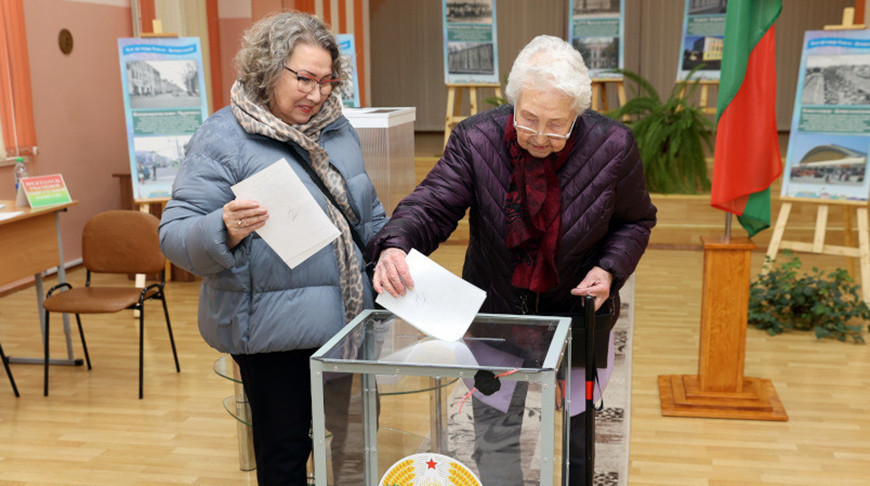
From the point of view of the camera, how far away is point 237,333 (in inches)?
83.0

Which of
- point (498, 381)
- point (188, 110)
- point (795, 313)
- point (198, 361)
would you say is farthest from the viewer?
point (188, 110)

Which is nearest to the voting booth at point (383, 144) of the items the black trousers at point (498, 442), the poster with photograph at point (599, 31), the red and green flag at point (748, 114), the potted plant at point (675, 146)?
the red and green flag at point (748, 114)

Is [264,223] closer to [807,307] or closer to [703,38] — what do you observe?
[807,307]

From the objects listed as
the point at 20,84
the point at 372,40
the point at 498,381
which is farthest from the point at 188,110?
the point at 372,40

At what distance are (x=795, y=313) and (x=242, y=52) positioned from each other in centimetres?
431

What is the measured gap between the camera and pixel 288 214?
1990mm

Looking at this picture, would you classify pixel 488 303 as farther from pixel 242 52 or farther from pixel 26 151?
pixel 26 151

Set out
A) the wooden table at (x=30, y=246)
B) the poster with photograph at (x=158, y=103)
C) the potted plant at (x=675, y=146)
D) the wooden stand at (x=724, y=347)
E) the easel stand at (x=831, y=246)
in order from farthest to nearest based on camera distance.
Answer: the potted plant at (x=675, y=146) < the poster with photograph at (x=158, y=103) < the easel stand at (x=831, y=246) < the wooden table at (x=30, y=246) < the wooden stand at (x=724, y=347)

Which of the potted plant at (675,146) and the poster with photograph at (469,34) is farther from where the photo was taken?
the poster with photograph at (469,34)

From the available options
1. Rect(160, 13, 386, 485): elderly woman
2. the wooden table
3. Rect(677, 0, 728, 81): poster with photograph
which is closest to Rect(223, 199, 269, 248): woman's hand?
Rect(160, 13, 386, 485): elderly woman

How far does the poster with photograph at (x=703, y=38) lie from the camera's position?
894cm

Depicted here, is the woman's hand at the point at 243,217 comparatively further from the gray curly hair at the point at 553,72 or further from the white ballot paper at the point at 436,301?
the gray curly hair at the point at 553,72

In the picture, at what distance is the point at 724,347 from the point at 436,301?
2.64 meters

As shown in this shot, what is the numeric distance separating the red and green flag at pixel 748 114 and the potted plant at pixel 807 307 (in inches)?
60.6
